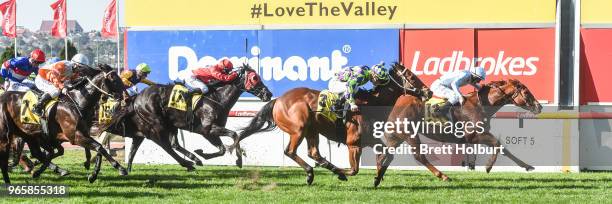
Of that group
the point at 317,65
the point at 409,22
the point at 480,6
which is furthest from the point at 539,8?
the point at 317,65

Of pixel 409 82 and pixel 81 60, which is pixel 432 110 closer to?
pixel 409 82

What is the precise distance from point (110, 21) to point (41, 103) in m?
23.2

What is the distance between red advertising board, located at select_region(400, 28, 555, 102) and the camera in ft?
49.7

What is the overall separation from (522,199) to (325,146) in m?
5.96

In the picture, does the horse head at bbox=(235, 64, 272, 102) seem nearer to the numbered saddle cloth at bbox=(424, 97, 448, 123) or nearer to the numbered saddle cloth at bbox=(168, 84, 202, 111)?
the numbered saddle cloth at bbox=(168, 84, 202, 111)

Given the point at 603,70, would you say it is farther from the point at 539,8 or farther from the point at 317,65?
the point at 317,65

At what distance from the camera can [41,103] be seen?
11.2 m

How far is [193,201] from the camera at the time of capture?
9594mm

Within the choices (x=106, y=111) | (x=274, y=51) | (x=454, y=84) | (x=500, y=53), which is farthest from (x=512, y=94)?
(x=106, y=111)

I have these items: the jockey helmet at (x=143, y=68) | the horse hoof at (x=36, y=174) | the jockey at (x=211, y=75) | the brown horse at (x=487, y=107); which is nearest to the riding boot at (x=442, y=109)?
the brown horse at (x=487, y=107)

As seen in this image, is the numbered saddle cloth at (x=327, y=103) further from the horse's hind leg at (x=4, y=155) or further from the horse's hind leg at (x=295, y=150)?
the horse's hind leg at (x=4, y=155)

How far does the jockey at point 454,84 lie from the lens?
13.2 m

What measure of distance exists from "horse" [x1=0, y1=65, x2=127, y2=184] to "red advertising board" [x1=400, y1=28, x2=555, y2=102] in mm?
5904

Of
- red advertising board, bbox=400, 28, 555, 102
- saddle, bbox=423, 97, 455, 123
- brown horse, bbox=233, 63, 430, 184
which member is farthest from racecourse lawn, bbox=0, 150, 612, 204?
red advertising board, bbox=400, 28, 555, 102
